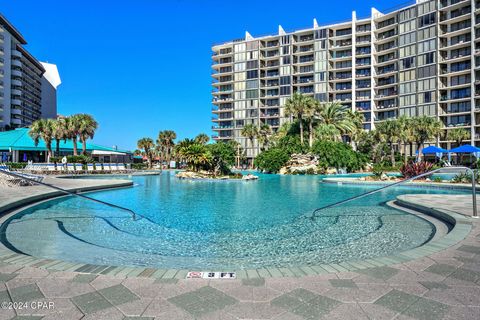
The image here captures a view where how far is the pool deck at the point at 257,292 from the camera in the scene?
313 centimetres

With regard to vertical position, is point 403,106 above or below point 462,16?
below

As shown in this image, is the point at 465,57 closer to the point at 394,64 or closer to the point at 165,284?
the point at 394,64

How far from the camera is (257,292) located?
11.9ft

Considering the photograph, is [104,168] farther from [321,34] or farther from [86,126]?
[321,34]

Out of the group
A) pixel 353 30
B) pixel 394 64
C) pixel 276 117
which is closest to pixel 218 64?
pixel 276 117

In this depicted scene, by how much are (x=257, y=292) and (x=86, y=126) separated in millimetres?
48323

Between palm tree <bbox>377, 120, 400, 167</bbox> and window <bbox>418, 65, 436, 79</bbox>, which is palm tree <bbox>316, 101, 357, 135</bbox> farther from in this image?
window <bbox>418, 65, 436, 79</bbox>

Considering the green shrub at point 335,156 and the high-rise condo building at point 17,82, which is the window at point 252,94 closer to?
the green shrub at point 335,156

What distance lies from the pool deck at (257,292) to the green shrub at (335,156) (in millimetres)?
38691

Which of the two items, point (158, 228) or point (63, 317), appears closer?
point (63, 317)

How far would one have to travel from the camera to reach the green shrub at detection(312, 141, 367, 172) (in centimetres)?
4250

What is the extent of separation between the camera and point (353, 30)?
7375 cm

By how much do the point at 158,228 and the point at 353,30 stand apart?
78148 mm

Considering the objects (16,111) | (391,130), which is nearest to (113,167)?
(391,130)
